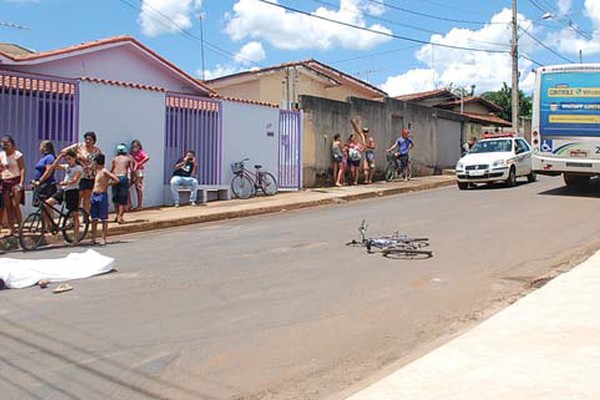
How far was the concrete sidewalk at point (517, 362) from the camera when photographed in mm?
4504

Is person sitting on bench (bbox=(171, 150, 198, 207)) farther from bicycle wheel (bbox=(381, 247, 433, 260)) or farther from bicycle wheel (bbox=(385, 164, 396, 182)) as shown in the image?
bicycle wheel (bbox=(385, 164, 396, 182))

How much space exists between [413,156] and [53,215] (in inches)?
708

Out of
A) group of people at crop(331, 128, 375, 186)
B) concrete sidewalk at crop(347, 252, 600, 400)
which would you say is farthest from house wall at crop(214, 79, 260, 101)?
concrete sidewalk at crop(347, 252, 600, 400)

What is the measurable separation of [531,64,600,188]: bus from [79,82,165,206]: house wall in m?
9.63

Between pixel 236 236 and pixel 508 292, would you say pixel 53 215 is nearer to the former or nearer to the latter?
pixel 236 236

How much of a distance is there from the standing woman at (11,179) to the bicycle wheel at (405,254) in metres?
6.38

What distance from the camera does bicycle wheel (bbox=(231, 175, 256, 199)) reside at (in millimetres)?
18391

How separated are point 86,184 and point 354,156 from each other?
459 inches

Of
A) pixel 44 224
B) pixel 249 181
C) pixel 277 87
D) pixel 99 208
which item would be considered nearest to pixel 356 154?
pixel 249 181

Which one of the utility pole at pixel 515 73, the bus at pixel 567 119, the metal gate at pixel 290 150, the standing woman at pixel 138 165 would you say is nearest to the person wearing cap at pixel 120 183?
the standing woman at pixel 138 165

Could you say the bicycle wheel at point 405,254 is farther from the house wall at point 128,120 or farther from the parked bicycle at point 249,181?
the parked bicycle at point 249,181

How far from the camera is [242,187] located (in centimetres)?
1858

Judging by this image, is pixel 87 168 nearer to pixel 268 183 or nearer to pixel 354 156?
pixel 268 183

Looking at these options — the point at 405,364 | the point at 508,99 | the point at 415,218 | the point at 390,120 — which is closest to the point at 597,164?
the point at 415,218
